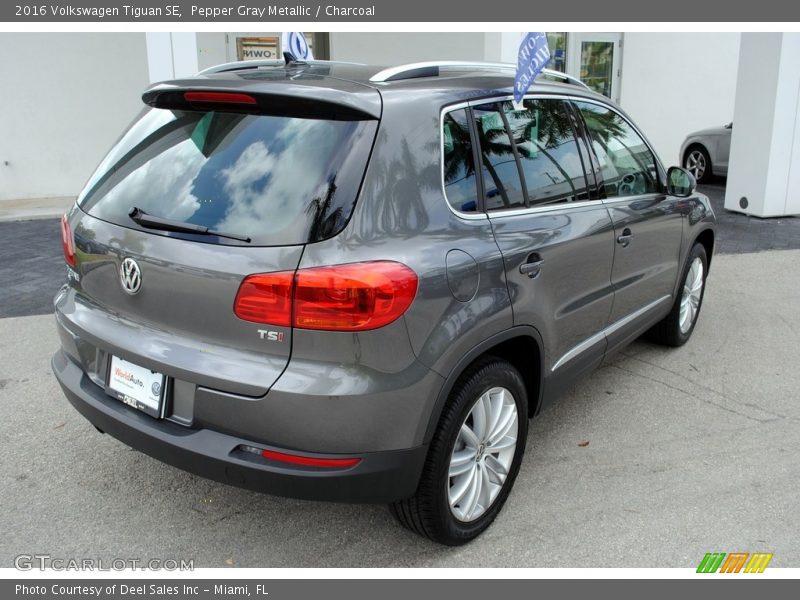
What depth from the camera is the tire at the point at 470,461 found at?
8.91 feet

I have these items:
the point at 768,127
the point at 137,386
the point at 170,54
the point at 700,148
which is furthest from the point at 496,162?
the point at 700,148

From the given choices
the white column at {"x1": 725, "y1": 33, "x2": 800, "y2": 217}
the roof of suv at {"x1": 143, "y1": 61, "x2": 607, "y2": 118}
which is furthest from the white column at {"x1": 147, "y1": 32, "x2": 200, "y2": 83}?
the white column at {"x1": 725, "y1": 33, "x2": 800, "y2": 217}

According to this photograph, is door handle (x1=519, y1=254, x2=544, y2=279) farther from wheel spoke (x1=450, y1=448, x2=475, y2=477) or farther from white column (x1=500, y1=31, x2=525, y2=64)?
white column (x1=500, y1=31, x2=525, y2=64)

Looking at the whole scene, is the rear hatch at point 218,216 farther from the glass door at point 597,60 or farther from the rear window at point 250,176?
the glass door at point 597,60

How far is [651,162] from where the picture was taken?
441cm

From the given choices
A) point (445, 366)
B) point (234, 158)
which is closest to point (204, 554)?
point (445, 366)

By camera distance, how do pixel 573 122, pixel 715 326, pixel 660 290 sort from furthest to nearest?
pixel 715 326 < pixel 660 290 < pixel 573 122

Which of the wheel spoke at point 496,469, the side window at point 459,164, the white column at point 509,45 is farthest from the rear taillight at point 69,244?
the white column at point 509,45

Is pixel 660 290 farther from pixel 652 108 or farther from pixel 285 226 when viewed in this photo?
pixel 652 108

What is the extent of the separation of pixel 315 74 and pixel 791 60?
8238mm

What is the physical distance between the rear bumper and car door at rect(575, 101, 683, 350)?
72.0 inches

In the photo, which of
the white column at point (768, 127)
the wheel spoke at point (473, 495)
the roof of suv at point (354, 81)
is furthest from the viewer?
the white column at point (768, 127)

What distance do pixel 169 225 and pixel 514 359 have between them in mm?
1557

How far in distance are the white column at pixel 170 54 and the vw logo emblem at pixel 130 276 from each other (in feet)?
15.9
